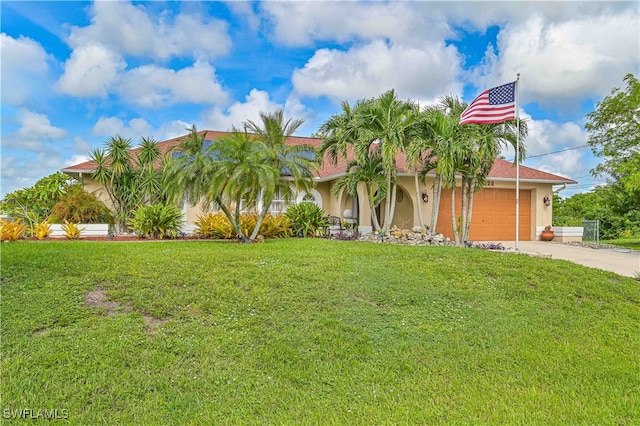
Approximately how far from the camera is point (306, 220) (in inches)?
527

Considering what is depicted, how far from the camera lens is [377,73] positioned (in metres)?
15.3

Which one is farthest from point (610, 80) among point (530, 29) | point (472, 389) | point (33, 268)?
point (33, 268)

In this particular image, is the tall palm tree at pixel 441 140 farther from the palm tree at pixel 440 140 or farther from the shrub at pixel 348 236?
the shrub at pixel 348 236

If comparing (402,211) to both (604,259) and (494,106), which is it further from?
(604,259)

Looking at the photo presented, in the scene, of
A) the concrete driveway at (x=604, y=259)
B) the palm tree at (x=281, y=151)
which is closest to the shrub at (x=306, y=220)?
the palm tree at (x=281, y=151)

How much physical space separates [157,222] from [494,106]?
36.6 feet

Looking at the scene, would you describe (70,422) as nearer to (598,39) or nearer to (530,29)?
(530,29)

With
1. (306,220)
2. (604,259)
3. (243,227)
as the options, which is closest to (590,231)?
(604,259)

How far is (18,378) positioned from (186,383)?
1.53 meters

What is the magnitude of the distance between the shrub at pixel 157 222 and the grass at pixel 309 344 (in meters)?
5.20

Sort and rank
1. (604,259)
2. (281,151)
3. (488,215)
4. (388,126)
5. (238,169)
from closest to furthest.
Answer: (238,169), (281,151), (604,259), (388,126), (488,215)

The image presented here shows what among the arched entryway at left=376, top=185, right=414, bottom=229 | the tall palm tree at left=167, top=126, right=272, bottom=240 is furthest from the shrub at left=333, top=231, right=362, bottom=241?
the tall palm tree at left=167, top=126, right=272, bottom=240

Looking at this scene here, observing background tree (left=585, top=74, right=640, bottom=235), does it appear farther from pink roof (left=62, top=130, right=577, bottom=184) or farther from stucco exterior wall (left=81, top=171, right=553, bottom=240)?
stucco exterior wall (left=81, top=171, right=553, bottom=240)

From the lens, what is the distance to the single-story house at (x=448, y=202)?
15.5 meters
